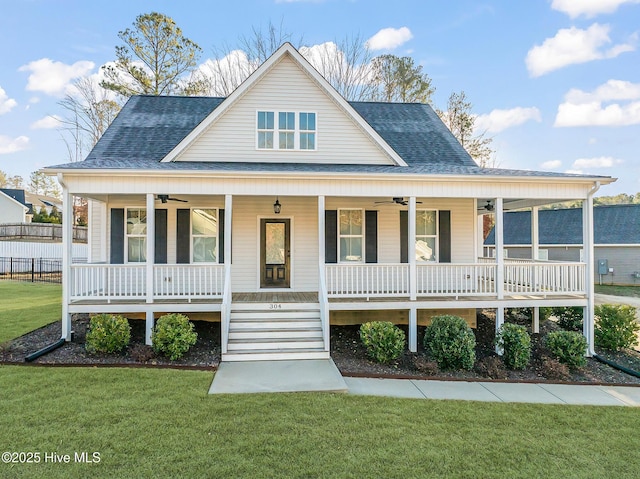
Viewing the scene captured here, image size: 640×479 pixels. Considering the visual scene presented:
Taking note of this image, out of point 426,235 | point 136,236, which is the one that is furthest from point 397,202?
point 136,236

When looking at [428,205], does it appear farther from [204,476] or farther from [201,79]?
[201,79]

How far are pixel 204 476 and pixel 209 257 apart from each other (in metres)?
7.35

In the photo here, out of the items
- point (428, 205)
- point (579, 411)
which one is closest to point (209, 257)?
point (428, 205)

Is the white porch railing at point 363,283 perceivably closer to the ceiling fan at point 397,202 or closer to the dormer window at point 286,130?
the ceiling fan at point 397,202

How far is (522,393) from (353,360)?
10.5 feet

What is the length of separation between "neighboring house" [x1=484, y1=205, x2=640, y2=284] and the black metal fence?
27.4m

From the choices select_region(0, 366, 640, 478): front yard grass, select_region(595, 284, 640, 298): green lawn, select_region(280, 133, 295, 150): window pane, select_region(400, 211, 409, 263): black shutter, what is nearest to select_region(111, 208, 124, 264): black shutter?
select_region(0, 366, 640, 478): front yard grass

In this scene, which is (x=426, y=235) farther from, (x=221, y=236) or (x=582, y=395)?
(x=221, y=236)

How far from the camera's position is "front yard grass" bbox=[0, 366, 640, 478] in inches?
154

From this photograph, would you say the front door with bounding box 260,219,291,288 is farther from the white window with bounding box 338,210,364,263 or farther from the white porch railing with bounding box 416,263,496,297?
the white porch railing with bounding box 416,263,496,297

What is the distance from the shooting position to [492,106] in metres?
25.0

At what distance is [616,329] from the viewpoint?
9.40 metres

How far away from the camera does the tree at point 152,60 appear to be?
21547 millimetres

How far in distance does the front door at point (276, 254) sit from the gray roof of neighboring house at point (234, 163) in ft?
5.82
